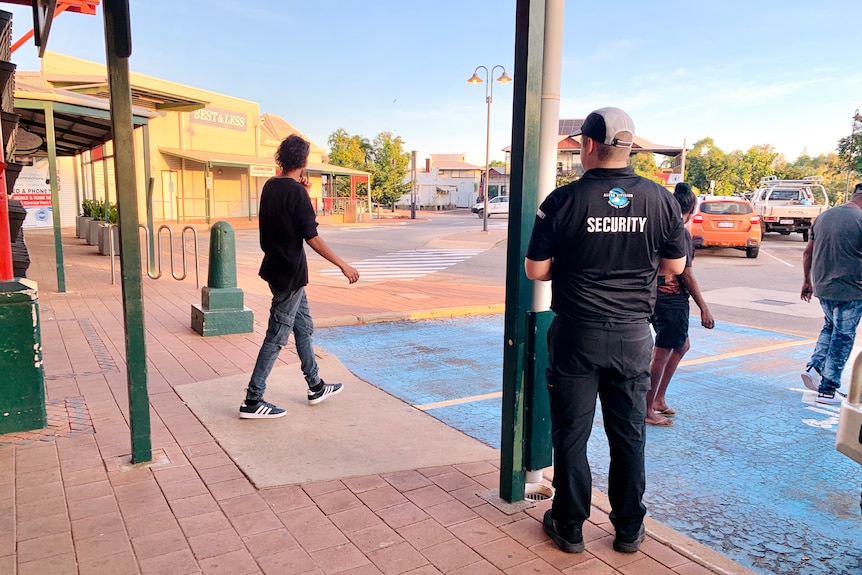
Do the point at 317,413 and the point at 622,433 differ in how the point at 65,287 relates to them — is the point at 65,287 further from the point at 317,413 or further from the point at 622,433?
the point at 622,433

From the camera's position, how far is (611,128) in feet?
9.12

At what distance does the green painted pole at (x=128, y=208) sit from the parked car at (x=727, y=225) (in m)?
16.4

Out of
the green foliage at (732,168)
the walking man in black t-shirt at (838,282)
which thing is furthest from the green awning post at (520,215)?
the green foliage at (732,168)

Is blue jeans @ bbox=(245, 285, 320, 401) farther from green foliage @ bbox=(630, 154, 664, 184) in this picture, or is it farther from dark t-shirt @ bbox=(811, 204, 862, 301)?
green foliage @ bbox=(630, 154, 664, 184)

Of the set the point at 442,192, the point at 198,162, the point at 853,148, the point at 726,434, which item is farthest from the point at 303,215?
the point at 442,192

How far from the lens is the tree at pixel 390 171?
49.4 meters

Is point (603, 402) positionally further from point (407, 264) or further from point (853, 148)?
point (853, 148)

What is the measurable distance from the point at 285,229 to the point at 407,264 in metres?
12.9

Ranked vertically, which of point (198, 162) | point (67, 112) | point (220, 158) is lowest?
point (67, 112)

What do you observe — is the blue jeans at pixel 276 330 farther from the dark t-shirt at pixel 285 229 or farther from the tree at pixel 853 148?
the tree at pixel 853 148

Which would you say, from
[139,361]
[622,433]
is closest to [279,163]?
[139,361]

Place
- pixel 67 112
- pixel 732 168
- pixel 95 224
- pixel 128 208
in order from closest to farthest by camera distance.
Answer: pixel 128 208
pixel 67 112
pixel 95 224
pixel 732 168

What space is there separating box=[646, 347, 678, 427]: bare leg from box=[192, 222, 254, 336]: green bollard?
4.49 m

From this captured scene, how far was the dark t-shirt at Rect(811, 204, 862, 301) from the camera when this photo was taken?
5.38 m
